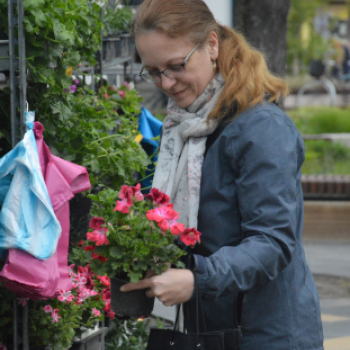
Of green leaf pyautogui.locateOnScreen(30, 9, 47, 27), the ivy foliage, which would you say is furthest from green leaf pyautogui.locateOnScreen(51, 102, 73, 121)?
green leaf pyautogui.locateOnScreen(30, 9, 47, 27)

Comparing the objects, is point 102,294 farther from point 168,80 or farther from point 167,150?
point 168,80

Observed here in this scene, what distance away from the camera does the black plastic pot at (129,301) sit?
1.78m

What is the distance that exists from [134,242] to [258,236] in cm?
32

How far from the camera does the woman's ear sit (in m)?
1.98

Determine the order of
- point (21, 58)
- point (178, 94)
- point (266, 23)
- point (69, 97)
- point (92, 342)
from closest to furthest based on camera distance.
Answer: point (178, 94)
point (21, 58)
point (69, 97)
point (92, 342)
point (266, 23)

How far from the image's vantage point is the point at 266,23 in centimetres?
540

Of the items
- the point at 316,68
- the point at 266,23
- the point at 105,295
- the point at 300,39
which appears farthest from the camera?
the point at 300,39

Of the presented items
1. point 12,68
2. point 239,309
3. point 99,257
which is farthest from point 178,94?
point 12,68

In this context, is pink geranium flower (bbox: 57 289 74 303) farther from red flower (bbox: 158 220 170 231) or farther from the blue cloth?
the blue cloth

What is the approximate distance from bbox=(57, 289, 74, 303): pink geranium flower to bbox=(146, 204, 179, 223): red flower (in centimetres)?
89

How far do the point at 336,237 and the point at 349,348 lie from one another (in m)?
3.03

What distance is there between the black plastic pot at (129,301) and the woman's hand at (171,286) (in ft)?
0.23

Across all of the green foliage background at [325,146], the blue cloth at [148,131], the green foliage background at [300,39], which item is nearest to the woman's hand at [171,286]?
the blue cloth at [148,131]

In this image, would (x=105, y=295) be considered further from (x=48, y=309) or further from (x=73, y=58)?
(x=73, y=58)
